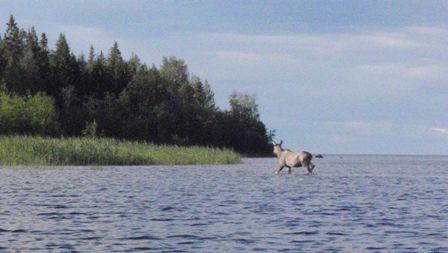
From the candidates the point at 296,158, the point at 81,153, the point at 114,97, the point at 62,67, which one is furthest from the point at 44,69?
the point at 296,158

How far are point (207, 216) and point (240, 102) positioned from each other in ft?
514

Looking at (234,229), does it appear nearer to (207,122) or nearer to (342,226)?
(342,226)

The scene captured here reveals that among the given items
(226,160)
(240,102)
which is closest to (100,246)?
(226,160)

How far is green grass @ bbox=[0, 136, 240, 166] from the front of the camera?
57.4 m

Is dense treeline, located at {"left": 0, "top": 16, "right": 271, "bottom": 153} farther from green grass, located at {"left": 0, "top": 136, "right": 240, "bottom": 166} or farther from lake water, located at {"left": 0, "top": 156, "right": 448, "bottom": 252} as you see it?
lake water, located at {"left": 0, "top": 156, "right": 448, "bottom": 252}

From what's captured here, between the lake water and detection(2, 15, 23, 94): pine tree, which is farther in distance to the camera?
detection(2, 15, 23, 94): pine tree

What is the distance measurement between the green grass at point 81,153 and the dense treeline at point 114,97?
111 feet

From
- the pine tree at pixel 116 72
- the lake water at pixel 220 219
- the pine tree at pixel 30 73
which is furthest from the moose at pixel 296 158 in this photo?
the pine tree at pixel 116 72

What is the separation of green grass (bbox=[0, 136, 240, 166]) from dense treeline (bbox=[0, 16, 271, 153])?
111 feet

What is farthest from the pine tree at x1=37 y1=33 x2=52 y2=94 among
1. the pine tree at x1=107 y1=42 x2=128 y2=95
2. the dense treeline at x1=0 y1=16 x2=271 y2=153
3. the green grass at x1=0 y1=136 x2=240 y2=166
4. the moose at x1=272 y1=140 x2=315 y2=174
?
the moose at x1=272 y1=140 x2=315 y2=174

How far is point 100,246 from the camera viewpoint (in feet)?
49.5

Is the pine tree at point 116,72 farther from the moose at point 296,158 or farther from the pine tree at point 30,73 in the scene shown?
the moose at point 296,158

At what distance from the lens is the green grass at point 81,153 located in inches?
2259

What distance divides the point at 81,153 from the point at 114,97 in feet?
237
